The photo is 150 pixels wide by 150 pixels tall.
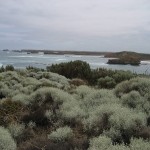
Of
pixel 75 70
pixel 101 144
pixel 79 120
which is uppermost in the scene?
pixel 101 144

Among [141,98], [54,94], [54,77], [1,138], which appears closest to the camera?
[1,138]

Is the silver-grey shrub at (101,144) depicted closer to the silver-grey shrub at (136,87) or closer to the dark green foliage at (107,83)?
the silver-grey shrub at (136,87)

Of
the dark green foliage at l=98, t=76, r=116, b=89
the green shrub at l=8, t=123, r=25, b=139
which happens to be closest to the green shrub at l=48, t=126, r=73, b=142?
the green shrub at l=8, t=123, r=25, b=139

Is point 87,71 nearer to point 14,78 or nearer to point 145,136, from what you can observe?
point 14,78

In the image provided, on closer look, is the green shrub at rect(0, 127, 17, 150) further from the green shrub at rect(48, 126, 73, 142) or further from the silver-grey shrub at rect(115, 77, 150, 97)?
the silver-grey shrub at rect(115, 77, 150, 97)

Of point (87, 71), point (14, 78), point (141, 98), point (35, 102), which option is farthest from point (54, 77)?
point (141, 98)

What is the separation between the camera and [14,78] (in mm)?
15625

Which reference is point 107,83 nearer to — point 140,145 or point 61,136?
point 61,136

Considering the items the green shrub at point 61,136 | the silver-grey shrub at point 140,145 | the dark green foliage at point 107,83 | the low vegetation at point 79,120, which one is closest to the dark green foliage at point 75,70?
the dark green foliage at point 107,83

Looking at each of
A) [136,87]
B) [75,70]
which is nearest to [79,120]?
[136,87]

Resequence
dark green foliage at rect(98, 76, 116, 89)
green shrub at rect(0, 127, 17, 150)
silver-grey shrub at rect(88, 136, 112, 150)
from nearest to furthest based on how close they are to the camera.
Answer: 1. silver-grey shrub at rect(88, 136, 112, 150)
2. green shrub at rect(0, 127, 17, 150)
3. dark green foliage at rect(98, 76, 116, 89)

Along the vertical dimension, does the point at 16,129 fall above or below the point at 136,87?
below

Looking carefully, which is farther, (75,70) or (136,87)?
(75,70)

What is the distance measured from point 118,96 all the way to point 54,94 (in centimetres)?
183
